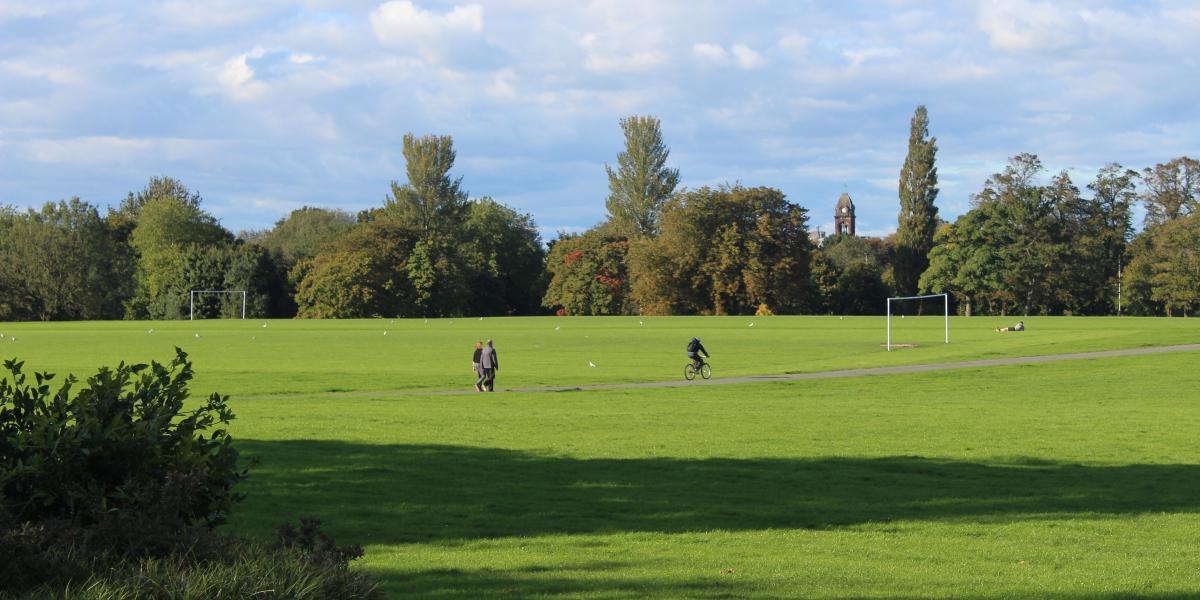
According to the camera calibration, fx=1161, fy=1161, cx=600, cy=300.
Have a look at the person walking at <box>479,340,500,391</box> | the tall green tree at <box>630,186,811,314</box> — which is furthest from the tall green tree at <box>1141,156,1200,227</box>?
the person walking at <box>479,340,500,391</box>

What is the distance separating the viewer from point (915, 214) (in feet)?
392

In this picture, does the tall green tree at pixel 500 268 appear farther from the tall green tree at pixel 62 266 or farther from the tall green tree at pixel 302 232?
the tall green tree at pixel 62 266

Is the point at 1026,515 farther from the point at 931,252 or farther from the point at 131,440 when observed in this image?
the point at 931,252

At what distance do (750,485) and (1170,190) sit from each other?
4733 inches

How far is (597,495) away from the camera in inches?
573

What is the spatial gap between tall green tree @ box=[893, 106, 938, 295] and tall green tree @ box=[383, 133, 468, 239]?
53382 mm

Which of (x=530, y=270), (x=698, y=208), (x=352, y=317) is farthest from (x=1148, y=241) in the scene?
(x=352, y=317)

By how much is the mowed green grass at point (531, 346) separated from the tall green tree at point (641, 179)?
35.8 metres

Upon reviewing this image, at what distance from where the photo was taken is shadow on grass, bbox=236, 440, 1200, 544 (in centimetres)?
1278

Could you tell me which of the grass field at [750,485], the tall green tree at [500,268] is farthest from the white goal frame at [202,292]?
the grass field at [750,485]

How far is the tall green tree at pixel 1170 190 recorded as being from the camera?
120 metres

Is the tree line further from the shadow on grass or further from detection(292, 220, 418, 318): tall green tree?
the shadow on grass

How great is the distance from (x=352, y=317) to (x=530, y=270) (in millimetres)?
24474

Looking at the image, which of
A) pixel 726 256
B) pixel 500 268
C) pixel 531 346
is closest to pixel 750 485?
pixel 531 346
